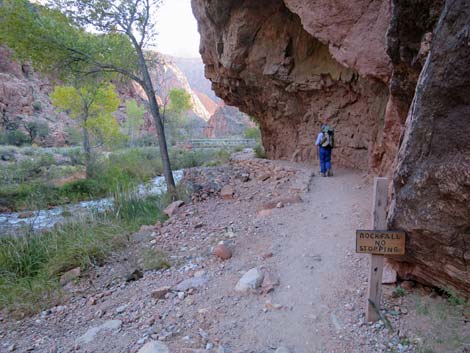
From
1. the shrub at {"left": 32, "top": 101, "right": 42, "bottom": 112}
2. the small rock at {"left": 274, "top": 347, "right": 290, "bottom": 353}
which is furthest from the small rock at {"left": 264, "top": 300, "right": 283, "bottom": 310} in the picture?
the shrub at {"left": 32, "top": 101, "right": 42, "bottom": 112}

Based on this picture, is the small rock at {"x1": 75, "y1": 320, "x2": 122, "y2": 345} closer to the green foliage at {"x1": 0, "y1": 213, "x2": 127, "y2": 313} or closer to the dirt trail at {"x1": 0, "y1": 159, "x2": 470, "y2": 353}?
the dirt trail at {"x1": 0, "y1": 159, "x2": 470, "y2": 353}

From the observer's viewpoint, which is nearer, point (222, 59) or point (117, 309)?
point (117, 309)

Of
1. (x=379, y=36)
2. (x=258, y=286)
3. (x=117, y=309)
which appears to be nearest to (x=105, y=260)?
(x=117, y=309)

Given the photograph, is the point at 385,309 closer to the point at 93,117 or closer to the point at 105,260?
the point at 105,260

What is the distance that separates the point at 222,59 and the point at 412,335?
770 cm

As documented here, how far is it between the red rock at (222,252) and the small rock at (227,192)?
8.16ft

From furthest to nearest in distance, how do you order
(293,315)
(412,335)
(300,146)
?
(300,146) → (293,315) → (412,335)

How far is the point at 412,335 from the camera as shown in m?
2.15

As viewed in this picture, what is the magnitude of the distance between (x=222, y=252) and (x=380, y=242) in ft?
6.97

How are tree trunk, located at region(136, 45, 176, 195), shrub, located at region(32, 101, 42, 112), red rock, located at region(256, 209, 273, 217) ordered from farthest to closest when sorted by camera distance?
shrub, located at region(32, 101, 42, 112), tree trunk, located at region(136, 45, 176, 195), red rock, located at region(256, 209, 273, 217)

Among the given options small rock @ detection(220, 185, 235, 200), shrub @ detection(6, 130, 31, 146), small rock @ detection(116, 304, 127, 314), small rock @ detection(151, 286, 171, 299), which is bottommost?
small rock @ detection(116, 304, 127, 314)

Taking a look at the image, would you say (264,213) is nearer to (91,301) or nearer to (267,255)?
(267,255)

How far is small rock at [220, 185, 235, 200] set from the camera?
648 centimetres

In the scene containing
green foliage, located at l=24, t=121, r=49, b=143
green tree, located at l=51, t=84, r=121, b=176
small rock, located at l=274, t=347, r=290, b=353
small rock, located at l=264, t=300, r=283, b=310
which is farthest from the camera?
green foliage, located at l=24, t=121, r=49, b=143
